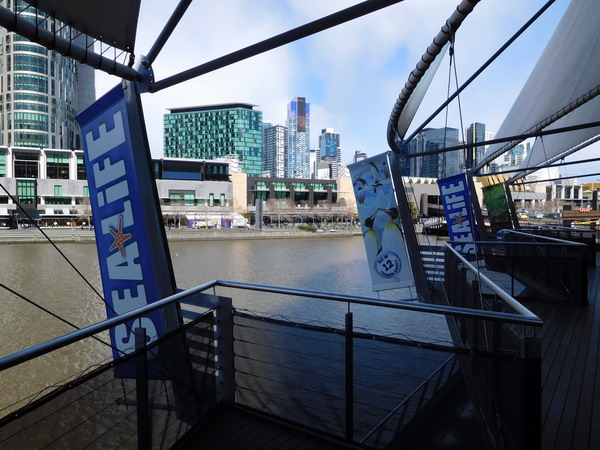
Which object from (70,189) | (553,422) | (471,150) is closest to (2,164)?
(70,189)

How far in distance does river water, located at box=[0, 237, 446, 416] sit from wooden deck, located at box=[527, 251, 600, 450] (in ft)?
3.24

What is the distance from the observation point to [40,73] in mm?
49438

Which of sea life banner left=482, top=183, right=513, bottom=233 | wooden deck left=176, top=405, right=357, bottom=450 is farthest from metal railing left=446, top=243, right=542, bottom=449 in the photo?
sea life banner left=482, top=183, right=513, bottom=233

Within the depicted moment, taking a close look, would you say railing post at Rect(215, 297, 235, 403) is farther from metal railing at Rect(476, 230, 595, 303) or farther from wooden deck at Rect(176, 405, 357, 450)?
metal railing at Rect(476, 230, 595, 303)

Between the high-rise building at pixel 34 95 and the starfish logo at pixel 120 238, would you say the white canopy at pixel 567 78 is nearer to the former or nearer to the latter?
the starfish logo at pixel 120 238

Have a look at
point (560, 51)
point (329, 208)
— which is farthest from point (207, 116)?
point (560, 51)

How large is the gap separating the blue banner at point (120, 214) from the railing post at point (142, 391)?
1036 mm

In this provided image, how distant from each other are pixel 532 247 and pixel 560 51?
17.3 feet

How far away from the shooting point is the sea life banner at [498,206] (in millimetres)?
14234

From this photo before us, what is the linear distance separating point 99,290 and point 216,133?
106 m

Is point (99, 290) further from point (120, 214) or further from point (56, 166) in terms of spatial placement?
point (56, 166)

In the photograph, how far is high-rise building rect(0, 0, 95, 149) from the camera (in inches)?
1818

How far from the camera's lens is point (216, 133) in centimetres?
11762

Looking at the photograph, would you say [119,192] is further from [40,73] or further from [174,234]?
[40,73]
